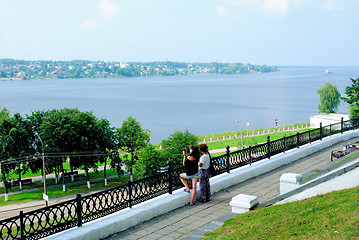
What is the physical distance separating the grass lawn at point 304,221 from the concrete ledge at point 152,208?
173 centimetres

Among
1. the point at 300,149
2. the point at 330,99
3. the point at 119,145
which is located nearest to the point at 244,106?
the point at 330,99

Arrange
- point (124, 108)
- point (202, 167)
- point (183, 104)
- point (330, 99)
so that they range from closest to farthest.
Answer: point (202, 167) → point (330, 99) → point (124, 108) → point (183, 104)

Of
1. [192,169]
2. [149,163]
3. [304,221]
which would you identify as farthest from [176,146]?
[304,221]

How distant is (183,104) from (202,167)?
121 metres

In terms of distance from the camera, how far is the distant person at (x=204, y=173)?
336 inches

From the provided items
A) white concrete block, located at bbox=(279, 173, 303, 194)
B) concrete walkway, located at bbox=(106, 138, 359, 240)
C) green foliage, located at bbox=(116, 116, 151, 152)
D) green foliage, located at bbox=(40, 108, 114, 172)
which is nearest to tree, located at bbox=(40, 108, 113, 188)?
green foliage, located at bbox=(40, 108, 114, 172)

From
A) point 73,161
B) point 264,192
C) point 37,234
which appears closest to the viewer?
→ point 37,234

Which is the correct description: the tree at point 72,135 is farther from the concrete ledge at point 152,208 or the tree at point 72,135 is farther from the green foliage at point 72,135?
the concrete ledge at point 152,208

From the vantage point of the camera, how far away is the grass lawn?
5.17 metres

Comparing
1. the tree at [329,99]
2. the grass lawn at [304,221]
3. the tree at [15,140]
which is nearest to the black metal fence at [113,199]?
the grass lawn at [304,221]

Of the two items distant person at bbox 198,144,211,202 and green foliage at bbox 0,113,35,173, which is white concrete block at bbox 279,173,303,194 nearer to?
distant person at bbox 198,144,211,202

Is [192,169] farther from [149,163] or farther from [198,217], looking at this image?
[149,163]

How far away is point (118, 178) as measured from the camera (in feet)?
145

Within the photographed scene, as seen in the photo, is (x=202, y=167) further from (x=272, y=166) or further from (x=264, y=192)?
(x=272, y=166)
